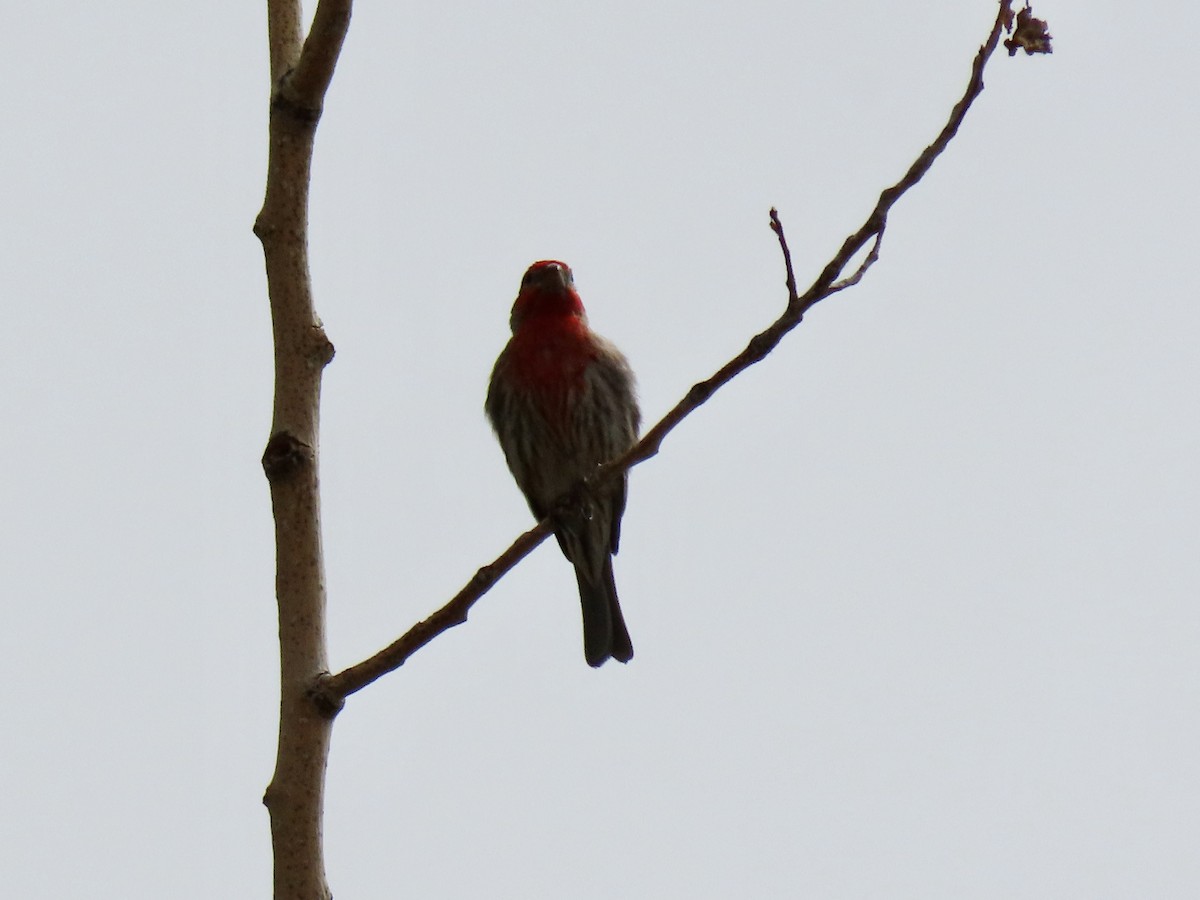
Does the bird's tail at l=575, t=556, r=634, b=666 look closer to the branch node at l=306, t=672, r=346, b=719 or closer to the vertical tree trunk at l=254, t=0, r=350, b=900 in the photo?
the vertical tree trunk at l=254, t=0, r=350, b=900

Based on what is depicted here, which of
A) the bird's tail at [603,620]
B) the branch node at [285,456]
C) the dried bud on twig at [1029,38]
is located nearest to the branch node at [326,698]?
the branch node at [285,456]

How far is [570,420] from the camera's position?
788 cm

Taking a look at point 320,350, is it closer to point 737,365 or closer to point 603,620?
point 737,365

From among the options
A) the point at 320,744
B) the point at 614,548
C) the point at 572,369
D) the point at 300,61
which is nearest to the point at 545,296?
the point at 572,369

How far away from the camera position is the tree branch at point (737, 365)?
365 centimetres

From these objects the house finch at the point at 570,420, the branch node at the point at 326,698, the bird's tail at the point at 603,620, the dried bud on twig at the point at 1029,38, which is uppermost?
the house finch at the point at 570,420

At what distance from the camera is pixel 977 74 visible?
12.0ft

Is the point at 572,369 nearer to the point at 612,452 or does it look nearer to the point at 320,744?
the point at 612,452

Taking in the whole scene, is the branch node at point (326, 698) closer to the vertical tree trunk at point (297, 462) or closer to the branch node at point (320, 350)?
the vertical tree trunk at point (297, 462)

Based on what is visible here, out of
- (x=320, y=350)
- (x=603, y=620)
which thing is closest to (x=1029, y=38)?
(x=320, y=350)

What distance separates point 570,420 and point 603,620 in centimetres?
120

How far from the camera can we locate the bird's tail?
8.41m

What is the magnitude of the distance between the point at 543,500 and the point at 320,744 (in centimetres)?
466

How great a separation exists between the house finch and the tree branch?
3.32 meters
